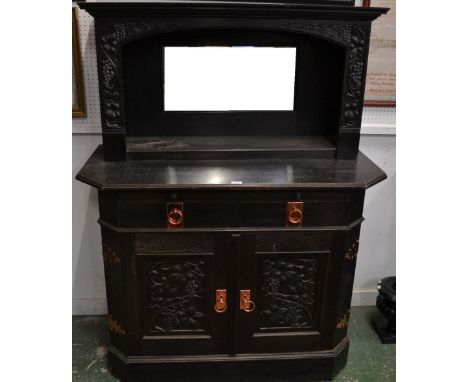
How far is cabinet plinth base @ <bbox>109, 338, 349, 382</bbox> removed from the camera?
79.7 inches

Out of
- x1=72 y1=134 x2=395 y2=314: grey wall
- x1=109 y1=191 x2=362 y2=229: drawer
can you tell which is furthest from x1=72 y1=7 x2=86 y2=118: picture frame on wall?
x1=109 y1=191 x2=362 y2=229: drawer

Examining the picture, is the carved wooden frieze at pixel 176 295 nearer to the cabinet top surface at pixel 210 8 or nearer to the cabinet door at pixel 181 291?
the cabinet door at pixel 181 291

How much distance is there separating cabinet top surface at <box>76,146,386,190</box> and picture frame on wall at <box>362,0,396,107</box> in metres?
0.40

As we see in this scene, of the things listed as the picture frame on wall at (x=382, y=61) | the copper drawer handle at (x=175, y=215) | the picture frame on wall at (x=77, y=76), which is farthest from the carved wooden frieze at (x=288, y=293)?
the picture frame on wall at (x=77, y=76)

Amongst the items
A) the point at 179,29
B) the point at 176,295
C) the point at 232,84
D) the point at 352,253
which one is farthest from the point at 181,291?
the point at 179,29

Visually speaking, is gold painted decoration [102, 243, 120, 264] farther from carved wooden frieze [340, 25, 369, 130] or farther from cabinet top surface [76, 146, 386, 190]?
carved wooden frieze [340, 25, 369, 130]

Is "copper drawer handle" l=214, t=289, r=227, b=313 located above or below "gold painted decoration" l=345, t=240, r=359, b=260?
below

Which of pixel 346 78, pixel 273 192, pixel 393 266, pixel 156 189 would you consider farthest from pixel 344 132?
pixel 393 266

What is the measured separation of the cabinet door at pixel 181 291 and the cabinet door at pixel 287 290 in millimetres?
101

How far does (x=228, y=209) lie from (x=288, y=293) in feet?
1.56

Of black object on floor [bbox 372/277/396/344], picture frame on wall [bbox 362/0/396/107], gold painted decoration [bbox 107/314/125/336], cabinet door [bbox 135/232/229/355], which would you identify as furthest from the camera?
black object on floor [bbox 372/277/396/344]

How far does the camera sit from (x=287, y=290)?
6.38 feet

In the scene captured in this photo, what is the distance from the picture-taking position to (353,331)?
244 cm

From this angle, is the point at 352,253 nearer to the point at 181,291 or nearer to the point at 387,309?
the point at 387,309
